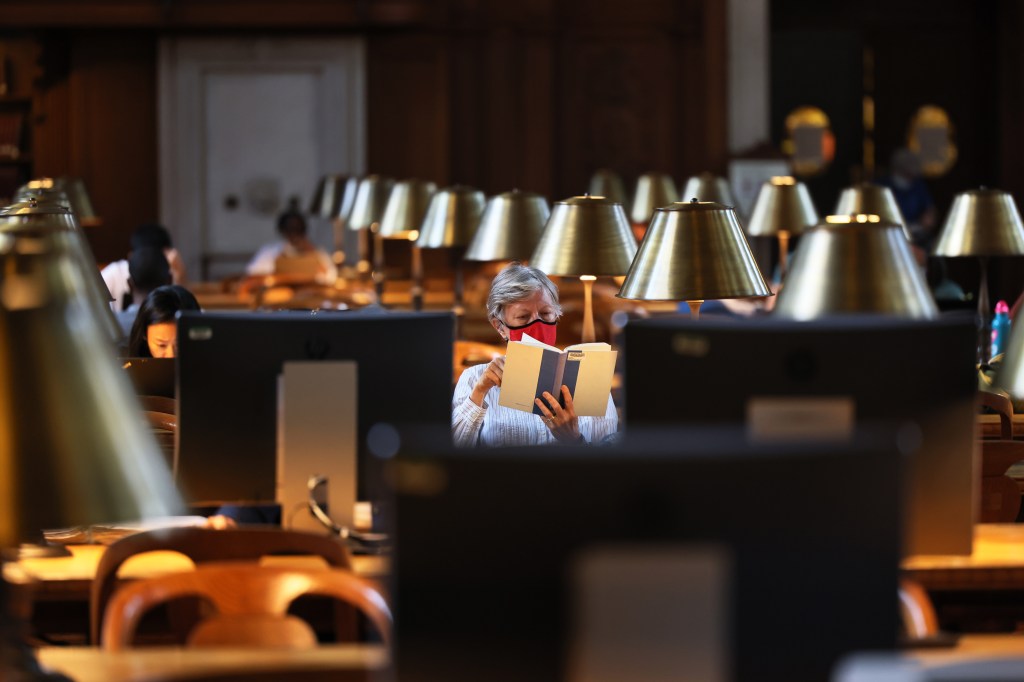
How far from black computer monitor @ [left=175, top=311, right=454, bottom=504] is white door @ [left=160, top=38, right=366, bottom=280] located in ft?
32.6

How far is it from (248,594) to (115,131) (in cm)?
1121

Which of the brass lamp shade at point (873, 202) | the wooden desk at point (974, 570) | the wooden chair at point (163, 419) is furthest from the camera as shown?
the brass lamp shade at point (873, 202)

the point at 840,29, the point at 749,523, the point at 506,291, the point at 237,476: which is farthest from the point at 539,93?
the point at 749,523

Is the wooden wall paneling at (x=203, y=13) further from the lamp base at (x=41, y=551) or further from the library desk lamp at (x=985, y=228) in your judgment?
the lamp base at (x=41, y=551)

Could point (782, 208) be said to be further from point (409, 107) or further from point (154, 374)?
point (409, 107)

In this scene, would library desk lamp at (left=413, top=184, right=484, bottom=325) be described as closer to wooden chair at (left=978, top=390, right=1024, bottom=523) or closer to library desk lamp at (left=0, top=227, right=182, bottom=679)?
wooden chair at (left=978, top=390, right=1024, bottom=523)

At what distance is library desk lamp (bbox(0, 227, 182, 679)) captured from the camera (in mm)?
2117

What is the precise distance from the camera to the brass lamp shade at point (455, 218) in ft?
23.1

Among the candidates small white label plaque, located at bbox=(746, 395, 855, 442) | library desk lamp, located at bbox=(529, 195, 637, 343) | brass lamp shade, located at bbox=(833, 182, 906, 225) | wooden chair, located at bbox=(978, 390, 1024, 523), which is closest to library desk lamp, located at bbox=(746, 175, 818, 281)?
brass lamp shade, located at bbox=(833, 182, 906, 225)

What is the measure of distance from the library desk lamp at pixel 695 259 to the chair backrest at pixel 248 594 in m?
1.72

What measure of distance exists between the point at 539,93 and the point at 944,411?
36.0 feet

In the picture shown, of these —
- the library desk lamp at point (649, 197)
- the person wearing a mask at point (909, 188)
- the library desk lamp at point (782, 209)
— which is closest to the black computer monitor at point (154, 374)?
the library desk lamp at point (782, 209)

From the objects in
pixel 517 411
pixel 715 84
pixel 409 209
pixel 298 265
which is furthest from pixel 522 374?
pixel 715 84

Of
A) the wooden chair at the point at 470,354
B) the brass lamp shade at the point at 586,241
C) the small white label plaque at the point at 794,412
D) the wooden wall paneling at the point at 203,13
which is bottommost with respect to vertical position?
the wooden chair at the point at 470,354
